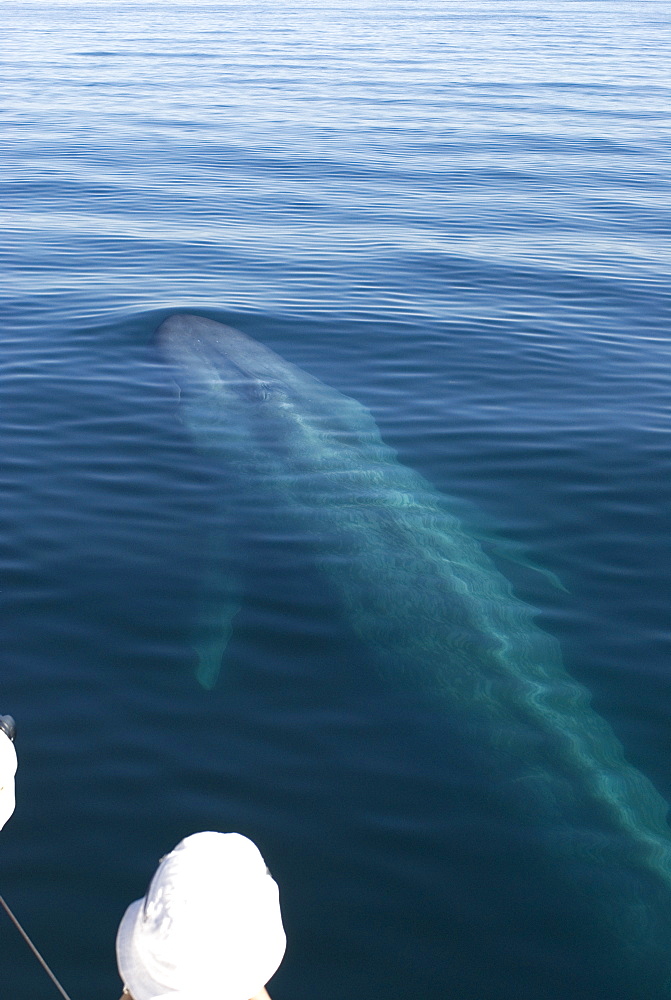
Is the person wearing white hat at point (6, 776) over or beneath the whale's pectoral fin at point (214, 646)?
over

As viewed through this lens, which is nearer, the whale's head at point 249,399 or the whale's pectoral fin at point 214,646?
A: the whale's pectoral fin at point 214,646

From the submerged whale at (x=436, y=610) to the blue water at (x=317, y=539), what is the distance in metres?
0.25

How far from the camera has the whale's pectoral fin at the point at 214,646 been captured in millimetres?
9023

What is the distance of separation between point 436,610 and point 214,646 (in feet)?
7.17

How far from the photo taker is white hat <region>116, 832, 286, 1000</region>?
12.4 ft

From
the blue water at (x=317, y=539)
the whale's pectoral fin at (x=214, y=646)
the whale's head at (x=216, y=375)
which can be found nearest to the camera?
the blue water at (x=317, y=539)

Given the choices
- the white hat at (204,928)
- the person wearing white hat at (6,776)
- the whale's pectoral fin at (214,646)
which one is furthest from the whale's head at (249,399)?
the white hat at (204,928)

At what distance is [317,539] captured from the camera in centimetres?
1127

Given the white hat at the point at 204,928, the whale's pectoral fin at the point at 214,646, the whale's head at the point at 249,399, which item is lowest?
the whale's pectoral fin at the point at 214,646

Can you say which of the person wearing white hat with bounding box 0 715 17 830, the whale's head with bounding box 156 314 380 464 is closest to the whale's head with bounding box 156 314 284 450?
the whale's head with bounding box 156 314 380 464

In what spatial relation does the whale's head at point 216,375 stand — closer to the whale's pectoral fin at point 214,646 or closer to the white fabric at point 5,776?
the whale's pectoral fin at point 214,646

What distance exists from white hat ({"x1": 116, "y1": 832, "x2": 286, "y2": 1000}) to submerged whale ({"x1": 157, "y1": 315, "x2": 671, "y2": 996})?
11.4 ft

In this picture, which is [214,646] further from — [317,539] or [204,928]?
[204,928]

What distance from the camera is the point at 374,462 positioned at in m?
13.0
